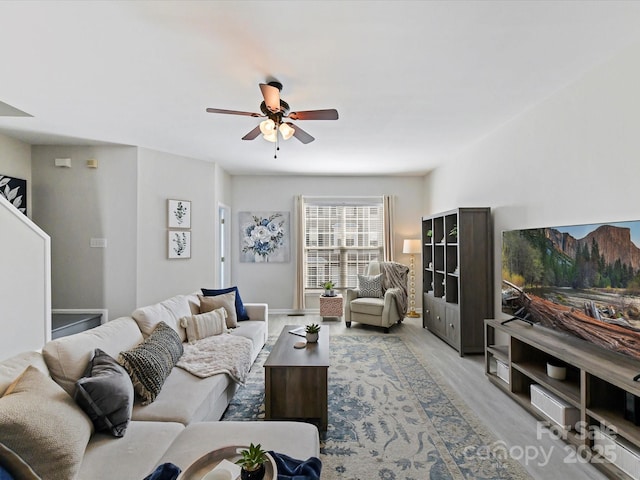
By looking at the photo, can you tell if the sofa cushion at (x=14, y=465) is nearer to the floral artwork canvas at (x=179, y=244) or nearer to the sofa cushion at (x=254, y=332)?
the sofa cushion at (x=254, y=332)

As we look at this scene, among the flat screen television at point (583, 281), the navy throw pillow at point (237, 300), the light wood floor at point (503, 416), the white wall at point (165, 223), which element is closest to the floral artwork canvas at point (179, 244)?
the white wall at point (165, 223)

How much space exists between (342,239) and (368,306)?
1733 mm

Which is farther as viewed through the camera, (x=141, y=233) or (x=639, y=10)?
(x=141, y=233)

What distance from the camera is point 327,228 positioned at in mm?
6184

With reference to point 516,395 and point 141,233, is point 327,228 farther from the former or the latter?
point 516,395

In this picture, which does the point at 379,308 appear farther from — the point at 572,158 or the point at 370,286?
the point at 572,158

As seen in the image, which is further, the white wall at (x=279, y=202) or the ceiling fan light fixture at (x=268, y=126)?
the white wall at (x=279, y=202)

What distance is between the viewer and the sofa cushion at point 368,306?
15.6ft

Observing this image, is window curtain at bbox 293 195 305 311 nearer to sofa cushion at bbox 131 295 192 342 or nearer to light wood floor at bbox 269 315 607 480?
light wood floor at bbox 269 315 607 480

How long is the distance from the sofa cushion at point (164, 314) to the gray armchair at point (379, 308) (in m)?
2.54

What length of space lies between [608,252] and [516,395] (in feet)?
4.48

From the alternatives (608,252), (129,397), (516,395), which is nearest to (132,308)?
(129,397)

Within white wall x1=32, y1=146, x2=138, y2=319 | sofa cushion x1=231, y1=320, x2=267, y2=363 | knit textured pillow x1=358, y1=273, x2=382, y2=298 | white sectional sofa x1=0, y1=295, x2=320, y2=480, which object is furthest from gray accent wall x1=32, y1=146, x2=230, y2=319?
knit textured pillow x1=358, y1=273, x2=382, y2=298

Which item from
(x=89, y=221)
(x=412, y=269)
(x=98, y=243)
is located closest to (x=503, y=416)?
(x=412, y=269)
